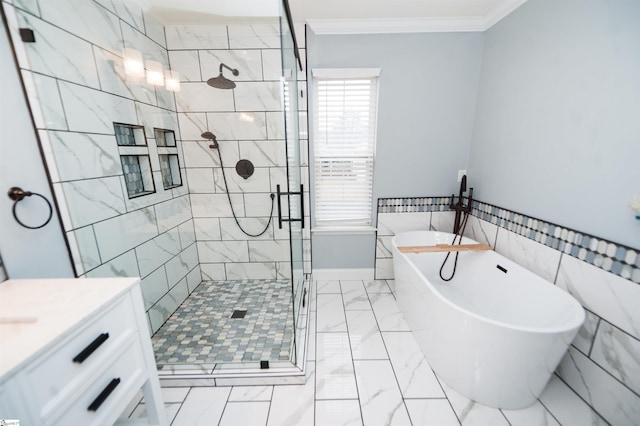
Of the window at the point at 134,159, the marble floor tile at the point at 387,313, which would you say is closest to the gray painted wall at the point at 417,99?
the marble floor tile at the point at 387,313

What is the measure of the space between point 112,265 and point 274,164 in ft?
4.73

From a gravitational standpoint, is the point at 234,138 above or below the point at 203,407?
above

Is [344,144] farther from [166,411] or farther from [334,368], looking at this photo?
[166,411]

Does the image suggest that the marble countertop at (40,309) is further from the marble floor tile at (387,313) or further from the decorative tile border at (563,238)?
the decorative tile border at (563,238)

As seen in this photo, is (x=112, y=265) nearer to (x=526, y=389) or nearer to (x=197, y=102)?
(x=197, y=102)

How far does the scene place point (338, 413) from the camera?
1.34 metres

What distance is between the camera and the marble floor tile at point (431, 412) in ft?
4.22

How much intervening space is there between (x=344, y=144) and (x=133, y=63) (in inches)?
70.1

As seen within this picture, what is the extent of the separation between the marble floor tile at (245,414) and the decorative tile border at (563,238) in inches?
77.5

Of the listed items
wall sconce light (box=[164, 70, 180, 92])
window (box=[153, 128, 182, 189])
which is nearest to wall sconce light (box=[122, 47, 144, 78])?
wall sconce light (box=[164, 70, 180, 92])

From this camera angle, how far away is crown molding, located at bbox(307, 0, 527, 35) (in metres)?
2.10

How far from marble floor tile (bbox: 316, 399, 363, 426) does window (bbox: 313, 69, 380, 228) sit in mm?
1571

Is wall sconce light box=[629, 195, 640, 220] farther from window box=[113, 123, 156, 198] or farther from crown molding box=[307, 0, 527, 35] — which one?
window box=[113, 123, 156, 198]

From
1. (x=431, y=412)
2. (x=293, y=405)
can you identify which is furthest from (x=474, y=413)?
(x=293, y=405)
